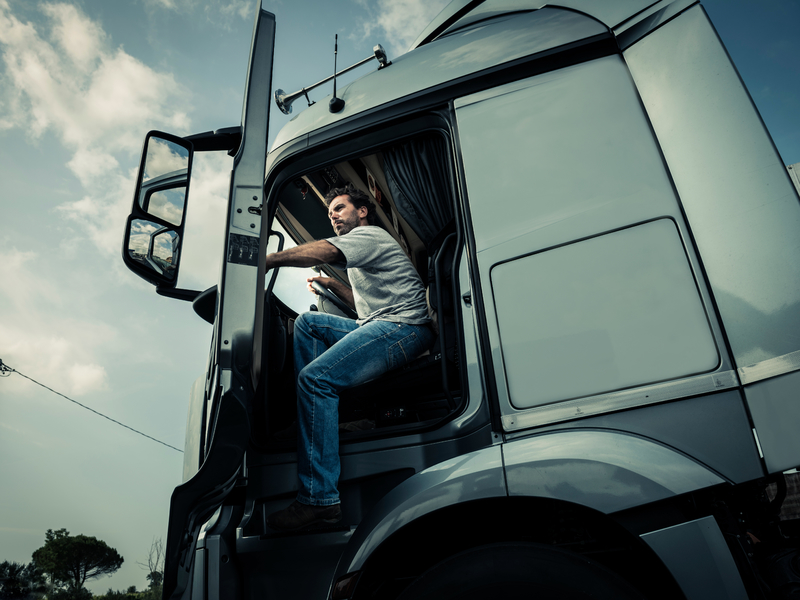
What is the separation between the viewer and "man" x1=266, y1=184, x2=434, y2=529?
156 cm

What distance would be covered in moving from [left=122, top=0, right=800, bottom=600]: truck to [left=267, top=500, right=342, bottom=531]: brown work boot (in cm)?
5

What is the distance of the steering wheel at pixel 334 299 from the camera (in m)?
2.73

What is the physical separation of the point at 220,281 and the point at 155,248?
0.33m

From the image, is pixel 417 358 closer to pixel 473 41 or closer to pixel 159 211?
pixel 159 211

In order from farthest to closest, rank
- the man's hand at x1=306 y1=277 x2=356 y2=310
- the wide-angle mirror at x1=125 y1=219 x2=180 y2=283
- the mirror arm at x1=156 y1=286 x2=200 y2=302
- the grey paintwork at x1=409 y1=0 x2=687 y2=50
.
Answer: the man's hand at x1=306 y1=277 x2=356 y2=310
the mirror arm at x1=156 y1=286 x2=200 y2=302
the wide-angle mirror at x1=125 y1=219 x2=180 y2=283
the grey paintwork at x1=409 y1=0 x2=687 y2=50

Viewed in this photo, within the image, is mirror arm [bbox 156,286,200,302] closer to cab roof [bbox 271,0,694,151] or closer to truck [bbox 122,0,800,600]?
truck [bbox 122,0,800,600]

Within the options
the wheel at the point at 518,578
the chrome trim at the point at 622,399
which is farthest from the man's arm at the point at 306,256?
the wheel at the point at 518,578

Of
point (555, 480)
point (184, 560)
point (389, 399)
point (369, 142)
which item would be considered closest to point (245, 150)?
point (369, 142)

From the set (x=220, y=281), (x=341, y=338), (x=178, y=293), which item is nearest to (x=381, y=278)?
(x=341, y=338)

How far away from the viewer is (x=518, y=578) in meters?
1.10

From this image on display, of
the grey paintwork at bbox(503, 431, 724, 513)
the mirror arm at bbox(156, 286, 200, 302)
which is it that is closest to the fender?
the grey paintwork at bbox(503, 431, 724, 513)

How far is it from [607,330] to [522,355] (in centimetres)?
25

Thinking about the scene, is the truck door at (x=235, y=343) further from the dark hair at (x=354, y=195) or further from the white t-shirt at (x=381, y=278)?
the dark hair at (x=354, y=195)

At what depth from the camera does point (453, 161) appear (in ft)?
5.67
